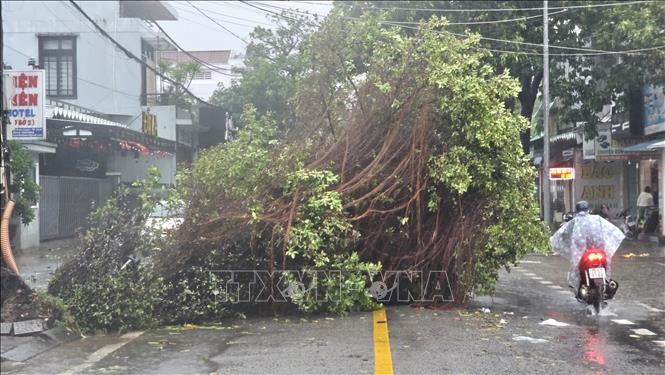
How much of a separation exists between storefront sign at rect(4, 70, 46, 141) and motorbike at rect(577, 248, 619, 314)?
32.3ft

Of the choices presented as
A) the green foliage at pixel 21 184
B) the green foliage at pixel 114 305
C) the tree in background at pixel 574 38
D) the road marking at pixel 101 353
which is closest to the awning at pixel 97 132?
the green foliage at pixel 21 184

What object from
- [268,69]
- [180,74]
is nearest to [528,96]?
[268,69]

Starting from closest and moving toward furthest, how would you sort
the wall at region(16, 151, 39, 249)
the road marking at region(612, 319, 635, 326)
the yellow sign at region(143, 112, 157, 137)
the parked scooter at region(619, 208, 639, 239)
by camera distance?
the road marking at region(612, 319, 635, 326), the wall at region(16, 151, 39, 249), the parked scooter at region(619, 208, 639, 239), the yellow sign at region(143, 112, 157, 137)

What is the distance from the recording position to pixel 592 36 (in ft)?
83.4

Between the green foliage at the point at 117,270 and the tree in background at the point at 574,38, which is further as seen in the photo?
the tree in background at the point at 574,38

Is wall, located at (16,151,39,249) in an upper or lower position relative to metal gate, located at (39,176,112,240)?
lower

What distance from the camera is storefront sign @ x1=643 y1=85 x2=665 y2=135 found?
23.0 m

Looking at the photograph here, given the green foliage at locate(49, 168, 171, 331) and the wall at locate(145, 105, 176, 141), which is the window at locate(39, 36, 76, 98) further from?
the green foliage at locate(49, 168, 171, 331)

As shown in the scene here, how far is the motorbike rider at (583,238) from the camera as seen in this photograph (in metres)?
10.2

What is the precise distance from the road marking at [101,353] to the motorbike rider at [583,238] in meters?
5.69

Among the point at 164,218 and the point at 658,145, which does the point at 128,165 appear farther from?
the point at 164,218

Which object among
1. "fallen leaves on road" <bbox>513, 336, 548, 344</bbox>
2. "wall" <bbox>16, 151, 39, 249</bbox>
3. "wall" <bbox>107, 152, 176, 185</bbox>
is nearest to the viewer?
"fallen leaves on road" <bbox>513, 336, 548, 344</bbox>

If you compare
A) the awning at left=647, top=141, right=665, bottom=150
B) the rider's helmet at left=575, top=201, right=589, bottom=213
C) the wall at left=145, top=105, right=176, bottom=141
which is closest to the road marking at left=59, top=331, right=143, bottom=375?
the rider's helmet at left=575, top=201, right=589, bottom=213

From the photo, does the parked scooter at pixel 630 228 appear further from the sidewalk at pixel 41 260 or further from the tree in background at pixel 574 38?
the sidewalk at pixel 41 260
